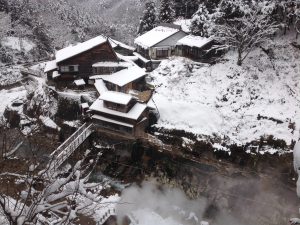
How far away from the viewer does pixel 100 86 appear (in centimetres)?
3588

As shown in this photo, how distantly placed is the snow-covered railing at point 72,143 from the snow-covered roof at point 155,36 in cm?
1578

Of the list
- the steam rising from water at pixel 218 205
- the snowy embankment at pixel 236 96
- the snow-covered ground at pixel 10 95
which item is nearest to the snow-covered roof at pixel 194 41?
the snowy embankment at pixel 236 96

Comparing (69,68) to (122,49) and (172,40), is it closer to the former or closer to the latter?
(122,49)

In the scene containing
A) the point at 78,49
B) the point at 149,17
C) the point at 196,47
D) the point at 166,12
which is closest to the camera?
the point at 78,49

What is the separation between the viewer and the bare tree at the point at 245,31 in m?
34.1

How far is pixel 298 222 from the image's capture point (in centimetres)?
615

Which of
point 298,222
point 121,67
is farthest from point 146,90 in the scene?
point 298,222

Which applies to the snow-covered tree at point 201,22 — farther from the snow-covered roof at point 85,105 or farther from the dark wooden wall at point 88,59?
the snow-covered roof at point 85,105

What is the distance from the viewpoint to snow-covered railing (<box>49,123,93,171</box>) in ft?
94.0

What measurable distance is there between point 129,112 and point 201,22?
1665 centimetres

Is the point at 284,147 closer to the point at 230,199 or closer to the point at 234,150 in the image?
the point at 234,150

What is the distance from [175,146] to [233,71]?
1163 cm

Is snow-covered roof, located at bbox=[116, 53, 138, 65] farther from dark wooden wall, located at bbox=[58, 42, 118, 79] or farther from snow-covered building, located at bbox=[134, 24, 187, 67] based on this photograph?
dark wooden wall, located at bbox=[58, 42, 118, 79]

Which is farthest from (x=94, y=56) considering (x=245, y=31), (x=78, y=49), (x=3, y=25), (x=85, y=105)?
(x=3, y=25)
